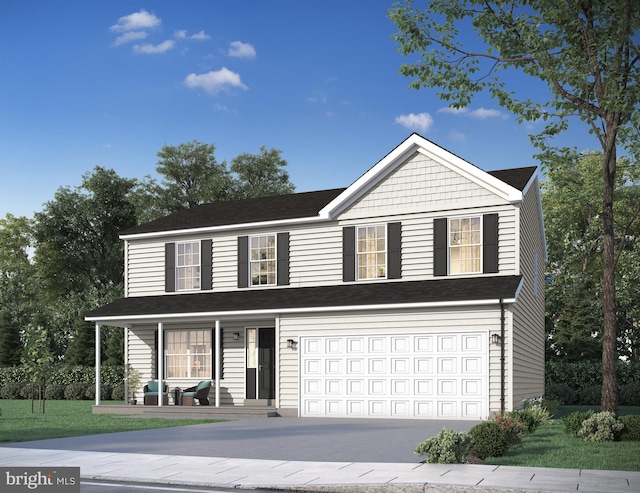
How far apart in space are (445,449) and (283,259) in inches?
610

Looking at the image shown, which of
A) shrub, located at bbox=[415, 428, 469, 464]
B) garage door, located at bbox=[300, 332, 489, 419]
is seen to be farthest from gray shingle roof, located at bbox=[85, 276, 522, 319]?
shrub, located at bbox=[415, 428, 469, 464]

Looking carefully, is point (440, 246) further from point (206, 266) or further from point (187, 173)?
point (187, 173)

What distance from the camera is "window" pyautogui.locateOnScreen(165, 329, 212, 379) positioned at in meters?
28.6

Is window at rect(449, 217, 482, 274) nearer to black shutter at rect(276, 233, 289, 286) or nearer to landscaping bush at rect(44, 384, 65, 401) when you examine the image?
black shutter at rect(276, 233, 289, 286)

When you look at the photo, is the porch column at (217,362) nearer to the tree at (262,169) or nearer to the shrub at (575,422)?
the shrub at (575,422)

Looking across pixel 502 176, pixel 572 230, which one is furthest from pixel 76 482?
pixel 572 230

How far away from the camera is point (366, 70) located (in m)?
37.9

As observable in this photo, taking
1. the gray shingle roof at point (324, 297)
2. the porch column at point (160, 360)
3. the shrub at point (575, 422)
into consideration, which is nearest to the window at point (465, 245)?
the gray shingle roof at point (324, 297)

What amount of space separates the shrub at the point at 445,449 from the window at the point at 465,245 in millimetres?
11757

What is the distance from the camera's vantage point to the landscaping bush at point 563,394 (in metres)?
31.6

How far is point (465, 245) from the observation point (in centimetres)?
2459

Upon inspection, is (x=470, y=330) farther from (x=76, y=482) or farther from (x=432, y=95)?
(x=76, y=482)

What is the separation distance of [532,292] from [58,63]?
3302cm

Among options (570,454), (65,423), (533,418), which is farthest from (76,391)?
(570,454)
